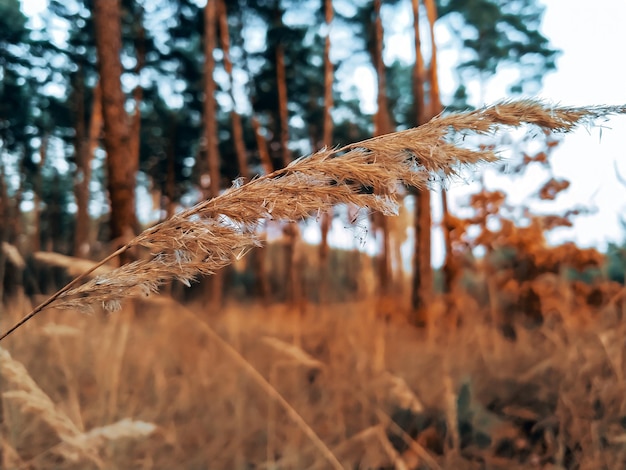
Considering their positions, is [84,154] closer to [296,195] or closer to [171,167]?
[171,167]

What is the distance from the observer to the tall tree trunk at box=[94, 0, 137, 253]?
4.01 metres

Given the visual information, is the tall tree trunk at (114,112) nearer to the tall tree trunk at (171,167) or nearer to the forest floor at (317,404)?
A: the forest floor at (317,404)

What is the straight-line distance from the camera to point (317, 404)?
1.82 m

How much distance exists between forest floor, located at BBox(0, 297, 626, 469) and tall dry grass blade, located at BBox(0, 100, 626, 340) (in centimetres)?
42

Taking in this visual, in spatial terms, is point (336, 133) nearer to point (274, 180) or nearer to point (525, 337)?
point (525, 337)

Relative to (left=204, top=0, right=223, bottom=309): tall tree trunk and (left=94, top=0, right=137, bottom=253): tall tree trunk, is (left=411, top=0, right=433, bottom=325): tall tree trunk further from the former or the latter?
(left=94, top=0, right=137, bottom=253): tall tree trunk

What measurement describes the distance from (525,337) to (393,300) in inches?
118

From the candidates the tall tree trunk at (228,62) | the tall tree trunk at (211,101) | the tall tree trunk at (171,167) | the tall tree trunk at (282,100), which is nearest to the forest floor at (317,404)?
the tall tree trunk at (211,101)

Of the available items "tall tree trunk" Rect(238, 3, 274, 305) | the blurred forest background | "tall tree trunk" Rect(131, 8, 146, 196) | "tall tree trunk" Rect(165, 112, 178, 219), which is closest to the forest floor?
the blurred forest background

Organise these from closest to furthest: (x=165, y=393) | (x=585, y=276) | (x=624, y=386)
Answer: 1. (x=624, y=386)
2. (x=165, y=393)
3. (x=585, y=276)

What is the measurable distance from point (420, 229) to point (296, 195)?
548 cm

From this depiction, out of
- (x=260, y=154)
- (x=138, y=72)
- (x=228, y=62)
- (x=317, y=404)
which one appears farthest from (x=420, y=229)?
(x=138, y=72)

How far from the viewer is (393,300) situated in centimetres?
564

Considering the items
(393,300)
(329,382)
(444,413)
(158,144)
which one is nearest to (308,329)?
(329,382)
